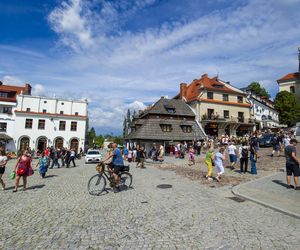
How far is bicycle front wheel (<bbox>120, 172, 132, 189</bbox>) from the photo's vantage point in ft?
31.7

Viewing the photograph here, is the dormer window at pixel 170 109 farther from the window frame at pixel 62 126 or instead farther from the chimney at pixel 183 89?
the window frame at pixel 62 126

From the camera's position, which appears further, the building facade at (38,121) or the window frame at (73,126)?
the window frame at (73,126)

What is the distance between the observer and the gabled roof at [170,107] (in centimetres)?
3612

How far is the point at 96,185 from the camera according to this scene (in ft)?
28.9

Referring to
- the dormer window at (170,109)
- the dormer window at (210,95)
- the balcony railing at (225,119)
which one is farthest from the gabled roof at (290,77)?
the dormer window at (170,109)

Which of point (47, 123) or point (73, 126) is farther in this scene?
point (73, 126)

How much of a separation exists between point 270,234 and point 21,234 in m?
5.57

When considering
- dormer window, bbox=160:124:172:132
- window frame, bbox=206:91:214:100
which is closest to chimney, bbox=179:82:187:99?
window frame, bbox=206:91:214:100

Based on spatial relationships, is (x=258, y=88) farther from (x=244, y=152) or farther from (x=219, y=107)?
(x=244, y=152)

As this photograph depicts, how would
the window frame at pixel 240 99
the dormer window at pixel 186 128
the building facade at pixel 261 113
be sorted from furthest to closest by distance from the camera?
the building facade at pixel 261 113
the window frame at pixel 240 99
the dormer window at pixel 186 128

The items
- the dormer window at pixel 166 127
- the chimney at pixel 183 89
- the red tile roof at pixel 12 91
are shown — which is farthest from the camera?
the chimney at pixel 183 89

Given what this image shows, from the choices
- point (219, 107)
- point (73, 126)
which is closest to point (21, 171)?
point (73, 126)

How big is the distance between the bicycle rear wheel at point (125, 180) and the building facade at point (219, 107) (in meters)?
30.2

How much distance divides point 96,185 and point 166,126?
25.9m
